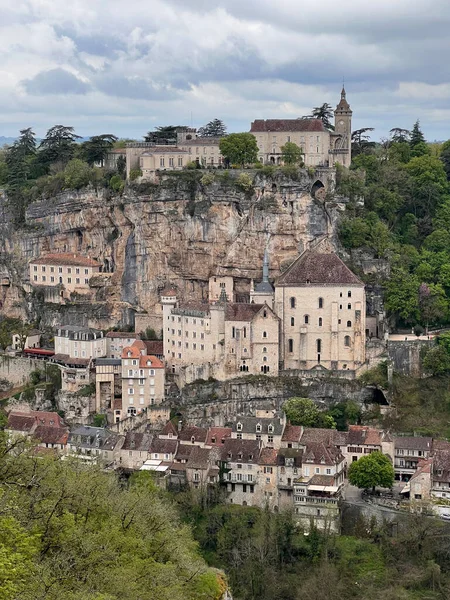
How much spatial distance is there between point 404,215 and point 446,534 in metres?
37.2

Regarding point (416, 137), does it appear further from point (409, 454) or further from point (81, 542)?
point (81, 542)

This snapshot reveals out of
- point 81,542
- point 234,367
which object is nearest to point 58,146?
point 234,367

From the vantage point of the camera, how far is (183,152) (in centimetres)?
7819

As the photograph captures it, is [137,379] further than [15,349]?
No

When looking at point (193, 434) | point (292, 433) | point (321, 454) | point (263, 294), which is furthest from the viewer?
point (263, 294)

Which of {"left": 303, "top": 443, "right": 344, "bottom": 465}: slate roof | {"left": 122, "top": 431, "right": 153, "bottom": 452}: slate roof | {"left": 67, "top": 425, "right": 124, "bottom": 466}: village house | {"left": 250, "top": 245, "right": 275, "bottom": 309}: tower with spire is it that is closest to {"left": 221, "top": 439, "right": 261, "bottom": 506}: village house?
{"left": 303, "top": 443, "right": 344, "bottom": 465}: slate roof

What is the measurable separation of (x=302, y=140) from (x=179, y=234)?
504 inches

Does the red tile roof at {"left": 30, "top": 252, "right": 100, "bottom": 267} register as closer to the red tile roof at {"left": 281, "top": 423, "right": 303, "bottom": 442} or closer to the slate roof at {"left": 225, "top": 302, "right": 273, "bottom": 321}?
the slate roof at {"left": 225, "top": 302, "right": 273, "bottom": 321}

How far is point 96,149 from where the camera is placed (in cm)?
8494

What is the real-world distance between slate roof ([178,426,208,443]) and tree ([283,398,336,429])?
18.3 ft

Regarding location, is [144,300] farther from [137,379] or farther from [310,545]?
[310,545]

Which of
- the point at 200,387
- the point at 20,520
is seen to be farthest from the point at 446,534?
the point at 20,520

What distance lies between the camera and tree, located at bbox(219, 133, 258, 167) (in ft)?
252

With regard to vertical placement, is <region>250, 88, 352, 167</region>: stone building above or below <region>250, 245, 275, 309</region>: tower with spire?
above
